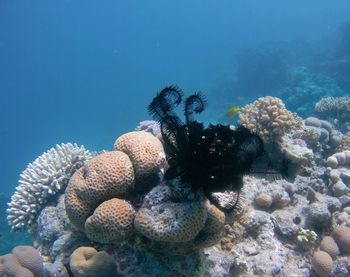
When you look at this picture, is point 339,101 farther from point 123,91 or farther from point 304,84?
point 123,91

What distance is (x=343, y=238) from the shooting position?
558cm

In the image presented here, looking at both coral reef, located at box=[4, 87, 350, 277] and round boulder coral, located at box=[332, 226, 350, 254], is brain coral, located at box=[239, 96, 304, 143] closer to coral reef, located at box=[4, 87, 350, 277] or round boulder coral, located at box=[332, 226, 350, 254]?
coral reef, located at box=[4, 87, 350, 277]

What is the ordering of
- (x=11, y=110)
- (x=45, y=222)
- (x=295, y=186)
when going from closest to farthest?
(x=45, y=222)
(x=295, y=186)
(x=11, y=110)

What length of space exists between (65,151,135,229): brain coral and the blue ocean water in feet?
76.6

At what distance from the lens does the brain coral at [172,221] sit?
3.75m

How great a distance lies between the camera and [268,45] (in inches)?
1855

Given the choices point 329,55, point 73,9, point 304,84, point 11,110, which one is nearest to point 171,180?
→ point 304,84

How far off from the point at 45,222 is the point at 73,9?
20763 cm

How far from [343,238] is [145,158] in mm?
4139

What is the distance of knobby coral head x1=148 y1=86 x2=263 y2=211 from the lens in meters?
3.76

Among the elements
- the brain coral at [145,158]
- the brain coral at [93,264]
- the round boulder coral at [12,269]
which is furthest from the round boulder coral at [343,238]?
the round boulder coral at [12,269]

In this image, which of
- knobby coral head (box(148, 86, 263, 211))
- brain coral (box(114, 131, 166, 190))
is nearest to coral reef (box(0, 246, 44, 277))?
brain coral (box(114, 131, 166, 190))

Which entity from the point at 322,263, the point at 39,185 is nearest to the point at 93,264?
the point at 39,185

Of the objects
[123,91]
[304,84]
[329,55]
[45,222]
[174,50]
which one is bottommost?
[45,222]
